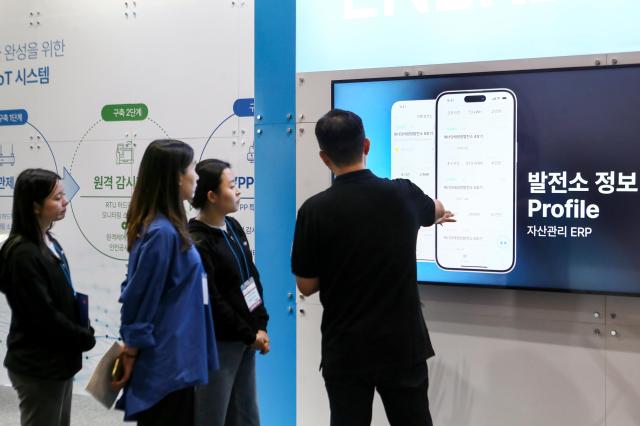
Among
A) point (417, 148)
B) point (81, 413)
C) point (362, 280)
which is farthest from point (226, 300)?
point (81, 413)

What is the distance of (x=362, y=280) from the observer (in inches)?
73.1

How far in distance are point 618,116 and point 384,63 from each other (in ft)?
3.90

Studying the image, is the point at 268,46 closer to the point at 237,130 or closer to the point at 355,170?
the point at 237,130

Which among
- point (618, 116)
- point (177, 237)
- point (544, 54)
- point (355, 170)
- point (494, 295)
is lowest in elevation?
point (494, 295)

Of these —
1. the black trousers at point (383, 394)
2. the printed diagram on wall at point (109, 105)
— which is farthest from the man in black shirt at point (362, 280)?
the printed diagram on wall at point (109, 105)

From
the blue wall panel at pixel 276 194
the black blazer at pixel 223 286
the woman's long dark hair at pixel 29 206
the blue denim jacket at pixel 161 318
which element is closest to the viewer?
the blue denim jacket at pixel 161 318

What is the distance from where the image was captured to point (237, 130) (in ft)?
11.2

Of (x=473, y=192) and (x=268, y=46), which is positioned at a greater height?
(x=268, y=46)

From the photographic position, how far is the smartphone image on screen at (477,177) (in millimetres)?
2426

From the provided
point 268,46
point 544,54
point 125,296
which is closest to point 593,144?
point 544,54

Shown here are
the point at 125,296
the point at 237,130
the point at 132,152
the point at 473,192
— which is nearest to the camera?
the point at 125,296

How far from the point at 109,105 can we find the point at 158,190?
2062 mm

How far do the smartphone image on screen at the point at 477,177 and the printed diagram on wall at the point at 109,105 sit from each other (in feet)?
4.17

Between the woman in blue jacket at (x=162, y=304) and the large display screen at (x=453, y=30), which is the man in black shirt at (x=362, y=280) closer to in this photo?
the woman in blue jacket at (x=162, y=304)
